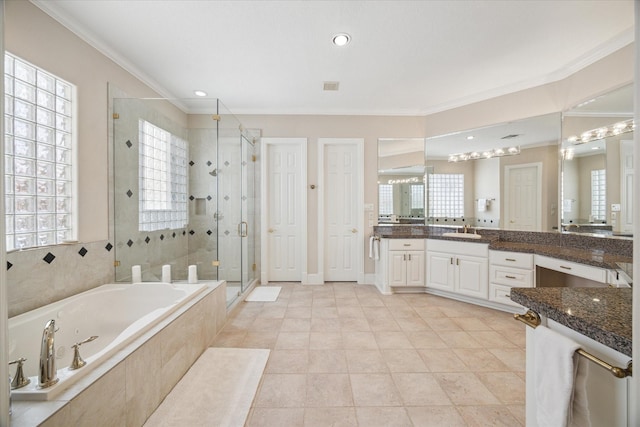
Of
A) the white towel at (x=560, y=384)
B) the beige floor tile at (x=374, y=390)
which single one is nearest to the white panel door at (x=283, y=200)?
the beige floor tile at (x=374, y=390)

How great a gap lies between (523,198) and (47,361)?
167 inches

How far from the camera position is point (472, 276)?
3.10 meters

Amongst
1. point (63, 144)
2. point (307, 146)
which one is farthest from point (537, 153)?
point (63, 144)

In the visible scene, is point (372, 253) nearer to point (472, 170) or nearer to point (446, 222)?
point (446, 222)

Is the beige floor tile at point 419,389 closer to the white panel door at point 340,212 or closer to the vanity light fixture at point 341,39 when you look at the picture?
the white panel door at point 340,212

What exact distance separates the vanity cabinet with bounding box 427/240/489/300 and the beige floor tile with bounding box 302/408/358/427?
2.32 m

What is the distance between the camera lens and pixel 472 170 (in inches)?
136

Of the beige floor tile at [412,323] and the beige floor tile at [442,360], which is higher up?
→ the beige floor tile at [412,323]

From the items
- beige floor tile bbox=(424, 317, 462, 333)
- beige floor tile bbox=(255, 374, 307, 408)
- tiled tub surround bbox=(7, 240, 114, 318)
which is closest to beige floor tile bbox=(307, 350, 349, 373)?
beige floor tile bbox=(255, 374, 307, 408)

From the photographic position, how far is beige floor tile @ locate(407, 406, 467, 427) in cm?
142

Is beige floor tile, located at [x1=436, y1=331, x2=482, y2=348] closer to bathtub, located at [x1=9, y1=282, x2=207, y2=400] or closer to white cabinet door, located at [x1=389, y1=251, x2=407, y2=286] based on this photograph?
white cabinet door, located at [x1=389, y1=251, x2=407, y2=286]

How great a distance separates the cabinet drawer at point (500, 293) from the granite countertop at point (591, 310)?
209 centimetres

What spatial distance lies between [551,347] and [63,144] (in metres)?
3.14

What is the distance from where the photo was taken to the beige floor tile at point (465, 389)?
1.60 metres
